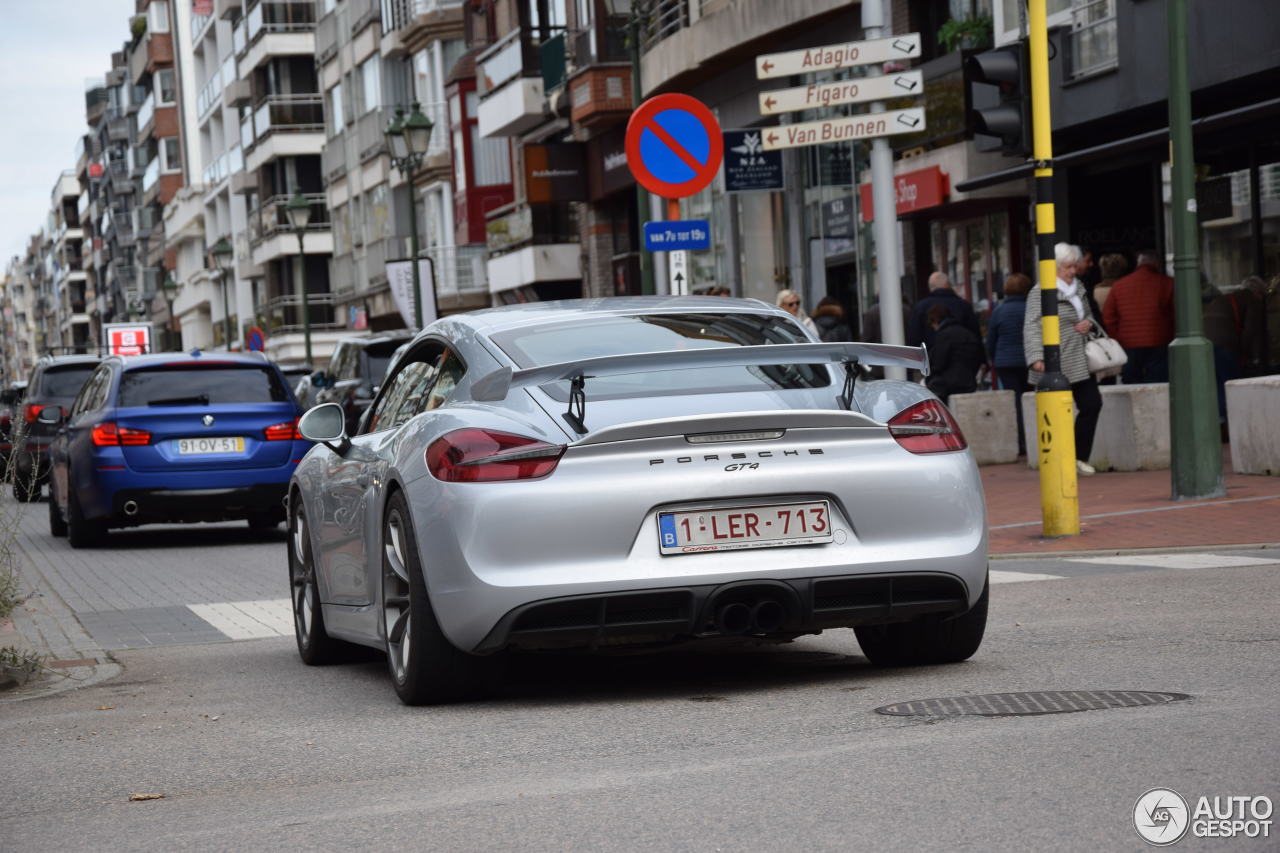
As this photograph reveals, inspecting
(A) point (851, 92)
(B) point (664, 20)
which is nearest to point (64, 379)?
(B) point (664, 20)

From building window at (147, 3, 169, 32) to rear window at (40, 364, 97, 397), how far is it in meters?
88.9

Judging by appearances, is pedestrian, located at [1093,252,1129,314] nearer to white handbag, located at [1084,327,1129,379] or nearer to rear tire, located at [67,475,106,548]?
white handbag, located at [1084,327,1129,379]

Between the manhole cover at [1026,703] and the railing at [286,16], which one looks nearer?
the manhole cover at [1026,703]

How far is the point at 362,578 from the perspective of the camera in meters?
8.27

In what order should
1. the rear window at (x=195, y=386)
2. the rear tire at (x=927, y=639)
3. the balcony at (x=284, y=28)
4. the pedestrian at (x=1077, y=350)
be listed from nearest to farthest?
the rear tire at (x=927, y=639), the pedestrian at (x=1077, y=350), the rear window at (x=195, y=386), the balcony at (x=284, y=28)

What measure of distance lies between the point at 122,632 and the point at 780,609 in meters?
5.32

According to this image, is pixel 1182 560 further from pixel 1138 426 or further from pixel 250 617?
pixel 1138 426

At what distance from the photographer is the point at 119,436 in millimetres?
18219

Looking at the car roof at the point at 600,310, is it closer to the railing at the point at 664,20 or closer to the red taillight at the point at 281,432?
the red taillight at the point at 281,432

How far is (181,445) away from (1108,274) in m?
9.29

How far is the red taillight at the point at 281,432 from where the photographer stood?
1856cm

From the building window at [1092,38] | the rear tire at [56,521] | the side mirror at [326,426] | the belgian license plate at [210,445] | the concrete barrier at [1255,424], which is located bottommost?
the rear tire at [56,521]

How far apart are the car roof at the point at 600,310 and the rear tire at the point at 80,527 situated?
437 inches

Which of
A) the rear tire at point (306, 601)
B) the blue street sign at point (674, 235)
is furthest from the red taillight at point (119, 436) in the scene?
the rear tire at point (306, 601)
